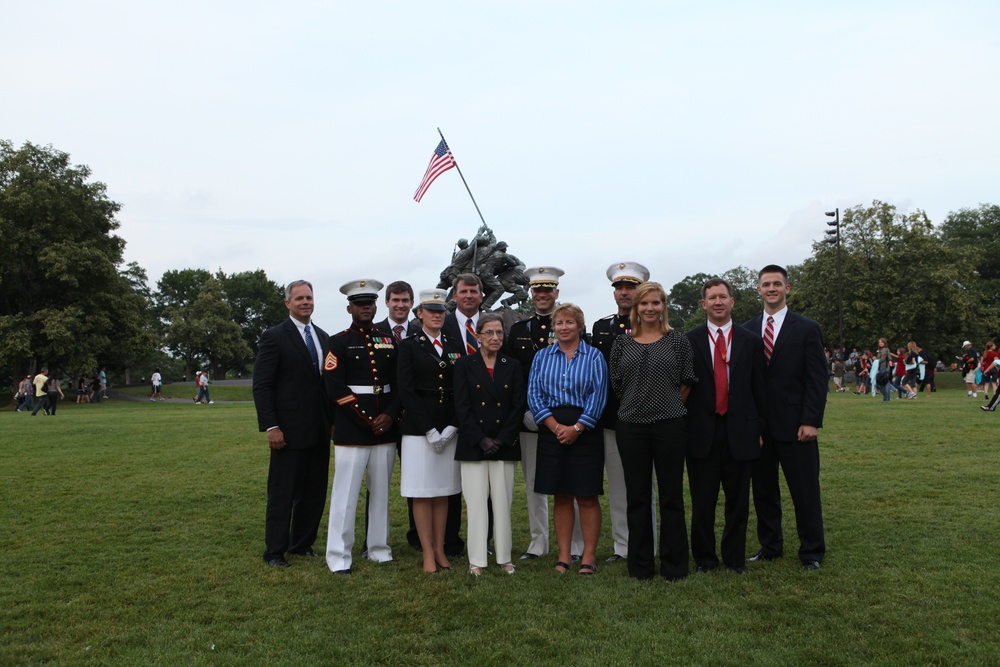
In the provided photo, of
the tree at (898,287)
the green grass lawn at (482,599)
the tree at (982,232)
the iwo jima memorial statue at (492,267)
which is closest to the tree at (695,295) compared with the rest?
the tree at (982,232)

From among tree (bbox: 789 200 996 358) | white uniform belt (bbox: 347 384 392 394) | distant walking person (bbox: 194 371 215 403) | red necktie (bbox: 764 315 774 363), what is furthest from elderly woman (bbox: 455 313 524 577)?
tree (bbox: 789 200 996 358)

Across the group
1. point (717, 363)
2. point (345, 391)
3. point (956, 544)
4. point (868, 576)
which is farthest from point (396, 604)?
point (956, 544)

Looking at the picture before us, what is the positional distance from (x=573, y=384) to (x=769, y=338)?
155 centimetres

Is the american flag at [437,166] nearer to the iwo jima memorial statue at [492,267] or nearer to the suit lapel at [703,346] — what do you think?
the iwo jima memorial statue at [492,267]

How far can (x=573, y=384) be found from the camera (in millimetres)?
5750

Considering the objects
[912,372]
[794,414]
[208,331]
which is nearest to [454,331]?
[794,414]

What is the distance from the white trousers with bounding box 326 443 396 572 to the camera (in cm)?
598

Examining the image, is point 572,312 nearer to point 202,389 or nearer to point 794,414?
point 794,414

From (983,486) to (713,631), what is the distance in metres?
5.35

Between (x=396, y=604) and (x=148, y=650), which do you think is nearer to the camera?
Answer: (x=148, y=650)

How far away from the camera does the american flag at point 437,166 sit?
20.1 metres

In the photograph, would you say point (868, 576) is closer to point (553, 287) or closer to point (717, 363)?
point (717, 363)

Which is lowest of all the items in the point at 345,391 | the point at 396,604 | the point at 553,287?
the point at 396,604

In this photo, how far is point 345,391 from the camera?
6.12m
